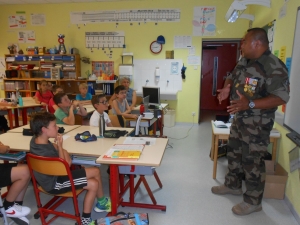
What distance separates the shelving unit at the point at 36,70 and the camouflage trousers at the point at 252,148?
4.73 m

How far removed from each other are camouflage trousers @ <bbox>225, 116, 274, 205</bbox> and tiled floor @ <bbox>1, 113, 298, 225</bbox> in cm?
22

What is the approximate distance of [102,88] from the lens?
Result: 20.3 feet

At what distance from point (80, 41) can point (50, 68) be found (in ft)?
3.45

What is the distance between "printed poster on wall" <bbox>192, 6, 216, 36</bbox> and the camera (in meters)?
5.71

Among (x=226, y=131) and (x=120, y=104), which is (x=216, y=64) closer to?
(x=120, y=104)

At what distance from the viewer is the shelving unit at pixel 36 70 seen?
20.6ft

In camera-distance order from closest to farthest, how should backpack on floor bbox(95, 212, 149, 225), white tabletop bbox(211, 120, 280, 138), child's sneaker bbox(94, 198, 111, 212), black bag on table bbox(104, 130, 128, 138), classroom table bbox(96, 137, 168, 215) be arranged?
backpack on floor bbox(95, 212, 149, 225) < classroom table bbox(96, 137, 168, 215) < child's sneaker bbox(94, 198, 111, 212) < black bag on table bbox(104, 130, 128, 138) < white tabletop bbox(211, 120, 280, 138)

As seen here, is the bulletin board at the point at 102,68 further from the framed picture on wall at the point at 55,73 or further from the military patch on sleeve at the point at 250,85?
the military patch on sleeve at the point at 250,85

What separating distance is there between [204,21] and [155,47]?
132 cm

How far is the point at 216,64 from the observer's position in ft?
25.8

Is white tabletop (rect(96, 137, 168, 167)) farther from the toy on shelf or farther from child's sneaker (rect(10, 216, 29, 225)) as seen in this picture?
the toy on shelf

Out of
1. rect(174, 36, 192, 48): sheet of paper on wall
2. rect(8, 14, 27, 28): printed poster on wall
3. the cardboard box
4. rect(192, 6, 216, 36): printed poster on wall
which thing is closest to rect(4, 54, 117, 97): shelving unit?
rect(8, 14, 27, 28): printed poster on wall

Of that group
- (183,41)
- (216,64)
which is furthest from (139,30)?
(216,64)

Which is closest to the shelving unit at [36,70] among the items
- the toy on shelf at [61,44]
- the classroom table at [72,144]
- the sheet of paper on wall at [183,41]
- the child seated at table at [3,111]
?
the toy on shelf at [61,44]
